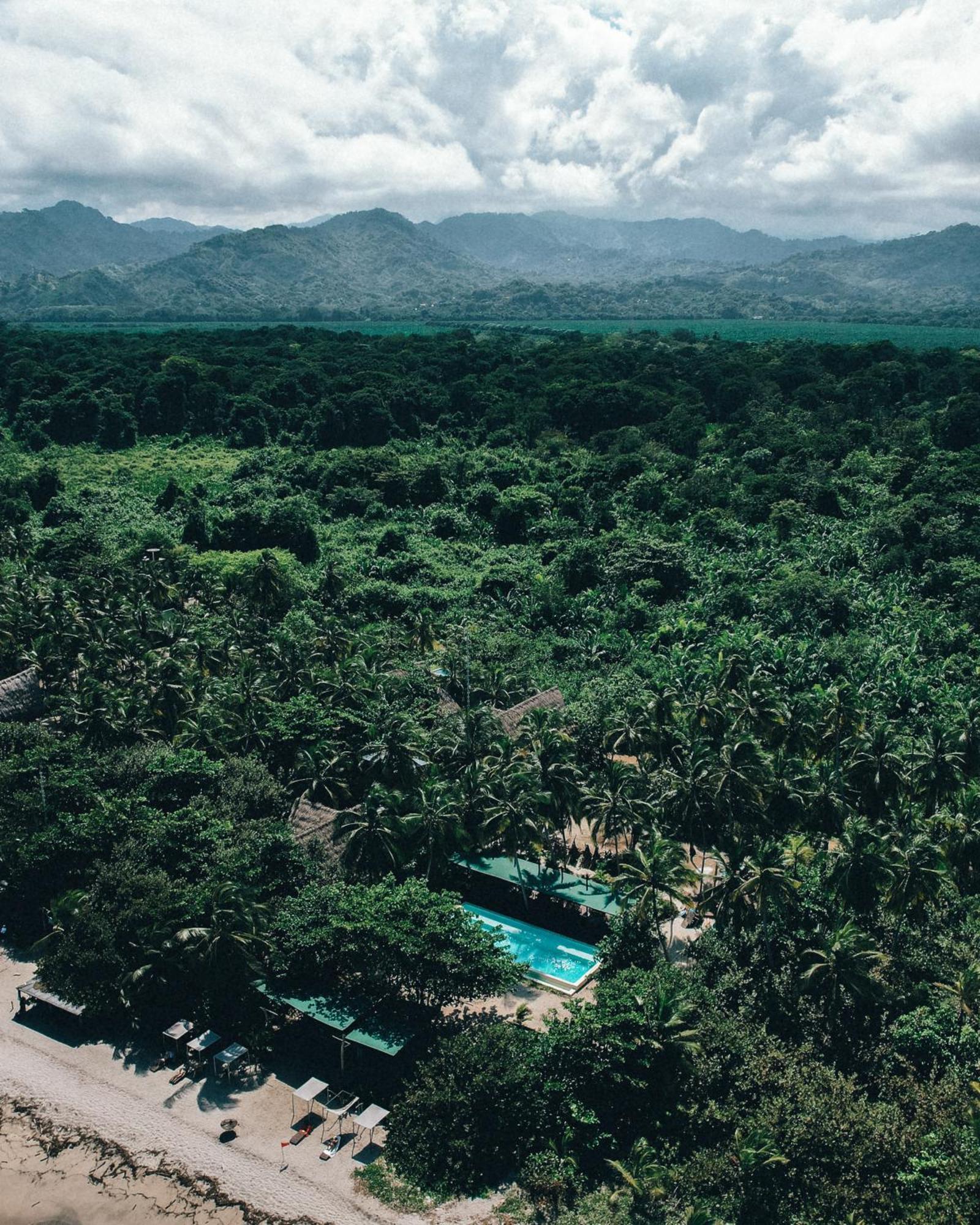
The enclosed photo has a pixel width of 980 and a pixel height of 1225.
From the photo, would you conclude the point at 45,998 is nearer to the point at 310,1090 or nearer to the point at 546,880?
the point at 310,1090

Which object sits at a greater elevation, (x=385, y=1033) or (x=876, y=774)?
(x=876, y=774)

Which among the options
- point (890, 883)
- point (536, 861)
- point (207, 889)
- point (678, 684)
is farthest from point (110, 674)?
point (890, 883)

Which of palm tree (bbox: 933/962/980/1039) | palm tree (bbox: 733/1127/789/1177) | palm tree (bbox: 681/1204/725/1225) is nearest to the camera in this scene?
palm tree (bbox: 681/1204/725/1225)

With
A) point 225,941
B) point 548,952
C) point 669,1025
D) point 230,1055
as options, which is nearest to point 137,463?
point 225,941

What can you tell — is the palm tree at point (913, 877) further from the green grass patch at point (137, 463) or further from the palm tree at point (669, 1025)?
the green grass patch at point (137, 463)

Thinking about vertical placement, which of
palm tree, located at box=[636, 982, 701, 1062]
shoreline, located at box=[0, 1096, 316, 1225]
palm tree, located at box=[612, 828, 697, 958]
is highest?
palm tree, located at box=[612, 828, 697, 958]

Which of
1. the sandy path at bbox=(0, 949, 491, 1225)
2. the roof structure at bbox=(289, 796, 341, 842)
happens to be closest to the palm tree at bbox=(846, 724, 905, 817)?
the roof structure at bbox=(289, 796, 341, 842)

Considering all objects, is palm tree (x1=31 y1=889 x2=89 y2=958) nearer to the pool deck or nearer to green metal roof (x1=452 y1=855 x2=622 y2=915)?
the pool deck
